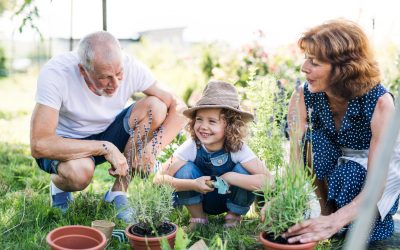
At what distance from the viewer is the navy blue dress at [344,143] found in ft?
8.80

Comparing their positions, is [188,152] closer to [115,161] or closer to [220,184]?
[220,184]

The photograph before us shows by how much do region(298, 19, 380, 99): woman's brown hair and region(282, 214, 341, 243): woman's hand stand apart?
0.73 meters

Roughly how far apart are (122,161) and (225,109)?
67 centimetres

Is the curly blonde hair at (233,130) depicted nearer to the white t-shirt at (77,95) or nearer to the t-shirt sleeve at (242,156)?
the t-shirt sleeve at (242,156)

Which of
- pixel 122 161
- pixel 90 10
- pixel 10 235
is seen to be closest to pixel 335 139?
pixel 122 161

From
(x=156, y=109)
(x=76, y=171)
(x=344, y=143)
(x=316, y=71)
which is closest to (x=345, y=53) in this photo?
(x=316, y=71)

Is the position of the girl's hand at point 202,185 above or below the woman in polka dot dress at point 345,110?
below

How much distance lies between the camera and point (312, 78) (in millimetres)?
2656

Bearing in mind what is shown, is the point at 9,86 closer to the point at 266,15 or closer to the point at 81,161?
the point at 266,15

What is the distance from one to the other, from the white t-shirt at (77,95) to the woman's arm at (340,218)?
4.94ft

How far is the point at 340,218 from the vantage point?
238 cm

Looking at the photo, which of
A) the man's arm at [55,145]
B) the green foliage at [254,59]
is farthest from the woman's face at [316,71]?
the green foliage at [254,59]

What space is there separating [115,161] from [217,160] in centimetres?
60

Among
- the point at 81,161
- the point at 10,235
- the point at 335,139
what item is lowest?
the point at 10,235
